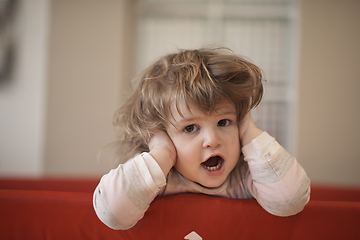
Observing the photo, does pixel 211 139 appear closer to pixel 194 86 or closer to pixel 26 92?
pixel 194 86

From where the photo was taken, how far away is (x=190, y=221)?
502mm

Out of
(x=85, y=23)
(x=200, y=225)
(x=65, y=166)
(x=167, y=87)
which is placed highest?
(x=85, y=23)

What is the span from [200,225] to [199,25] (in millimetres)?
2055

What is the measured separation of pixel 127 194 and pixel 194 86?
9.8 inches

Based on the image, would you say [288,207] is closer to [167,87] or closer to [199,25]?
[167,87]

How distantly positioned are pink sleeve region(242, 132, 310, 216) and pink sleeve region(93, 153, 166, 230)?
20 centimetres

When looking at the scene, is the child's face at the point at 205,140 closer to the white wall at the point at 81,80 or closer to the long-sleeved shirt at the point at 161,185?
the long-sleeved shirt at the point at 161,185

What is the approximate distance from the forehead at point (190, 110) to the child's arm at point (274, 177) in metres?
0.08

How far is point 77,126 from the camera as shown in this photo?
2.07 metres

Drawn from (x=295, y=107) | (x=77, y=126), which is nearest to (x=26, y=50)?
(x=77, y=126)

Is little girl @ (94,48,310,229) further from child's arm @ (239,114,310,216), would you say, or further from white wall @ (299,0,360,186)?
white wall @ (299,0,360,186)

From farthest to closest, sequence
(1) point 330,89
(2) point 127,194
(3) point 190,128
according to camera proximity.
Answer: (1) point 330,89 < (3) point 190,128 < (2) point 127,194

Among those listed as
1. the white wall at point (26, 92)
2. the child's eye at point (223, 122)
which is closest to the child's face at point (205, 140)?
the child's eye at point (223, 122)

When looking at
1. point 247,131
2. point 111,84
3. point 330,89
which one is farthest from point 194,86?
point 330,89
